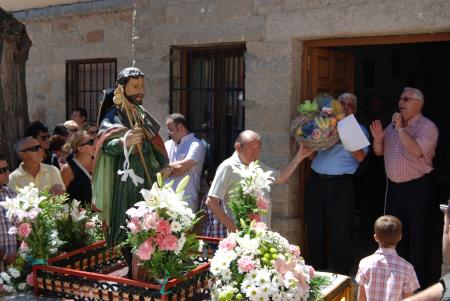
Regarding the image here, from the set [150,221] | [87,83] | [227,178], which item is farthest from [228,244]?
[87,83]

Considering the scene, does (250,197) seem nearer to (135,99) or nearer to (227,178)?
(227,178)

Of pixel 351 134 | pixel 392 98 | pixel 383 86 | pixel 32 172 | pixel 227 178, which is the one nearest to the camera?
pixel 227 178

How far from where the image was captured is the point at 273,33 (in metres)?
5.89

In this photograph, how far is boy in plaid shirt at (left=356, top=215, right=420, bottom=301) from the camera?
3889 millimetres

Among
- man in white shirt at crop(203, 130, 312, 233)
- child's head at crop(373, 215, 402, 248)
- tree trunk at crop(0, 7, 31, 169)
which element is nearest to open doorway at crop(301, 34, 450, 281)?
man in white shirt at crop(203, 130, 312, 233)

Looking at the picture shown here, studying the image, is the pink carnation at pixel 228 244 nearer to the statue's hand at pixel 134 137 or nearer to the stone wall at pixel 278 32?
the statue's hand at pixel 134 137

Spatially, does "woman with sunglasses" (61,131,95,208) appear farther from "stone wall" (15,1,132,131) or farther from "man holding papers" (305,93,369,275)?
"stone wall" (15,1,132,131)

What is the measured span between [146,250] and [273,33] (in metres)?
3.21

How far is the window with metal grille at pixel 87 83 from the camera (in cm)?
903

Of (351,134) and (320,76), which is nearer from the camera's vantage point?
(351,134)

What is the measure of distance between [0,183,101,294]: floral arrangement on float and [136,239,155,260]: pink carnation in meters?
1.00

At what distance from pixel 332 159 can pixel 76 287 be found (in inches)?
110

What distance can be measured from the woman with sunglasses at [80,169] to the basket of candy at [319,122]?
1998mm

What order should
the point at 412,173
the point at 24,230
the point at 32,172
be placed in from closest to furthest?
the point at 24,230
the point at 32,172
the point at 412,173
